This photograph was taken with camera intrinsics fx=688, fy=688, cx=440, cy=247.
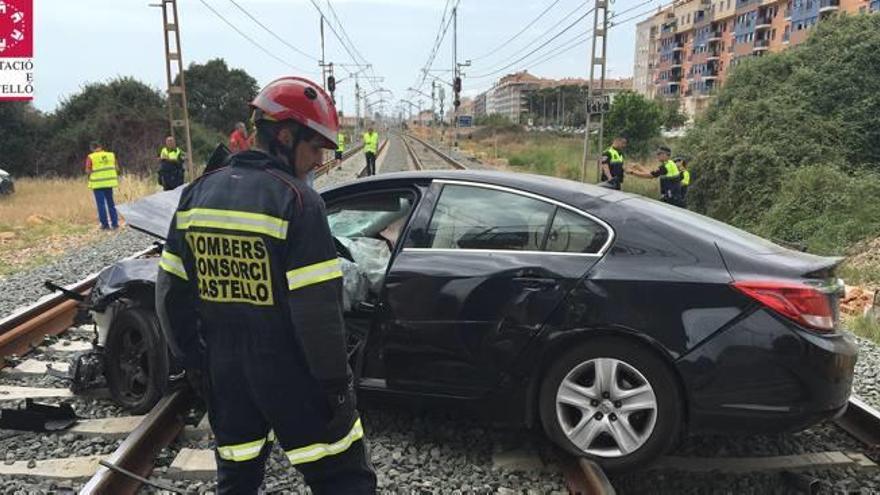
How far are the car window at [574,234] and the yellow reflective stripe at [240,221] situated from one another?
1797 millimetres

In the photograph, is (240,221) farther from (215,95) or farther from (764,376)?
(215,95)

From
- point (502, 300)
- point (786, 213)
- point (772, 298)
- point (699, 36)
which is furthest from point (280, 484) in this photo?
point (699, 36)

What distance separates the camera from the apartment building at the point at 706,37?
280ft

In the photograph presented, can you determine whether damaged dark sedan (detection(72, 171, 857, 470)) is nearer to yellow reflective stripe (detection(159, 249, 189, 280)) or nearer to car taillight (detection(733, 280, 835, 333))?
car taillight (detection(733, 280, 835, 333))

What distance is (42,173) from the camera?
39781 millimetres

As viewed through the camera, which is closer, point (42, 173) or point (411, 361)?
point (411, 361)

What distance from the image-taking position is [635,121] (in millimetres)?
43875

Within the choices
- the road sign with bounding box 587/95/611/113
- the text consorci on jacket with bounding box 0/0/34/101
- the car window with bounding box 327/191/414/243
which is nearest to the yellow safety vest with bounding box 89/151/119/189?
the text consorci on jacket with bounding box 0/0/34/101

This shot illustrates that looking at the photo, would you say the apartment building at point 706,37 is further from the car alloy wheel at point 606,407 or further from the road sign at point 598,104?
the car alloy wheel at point 606,407

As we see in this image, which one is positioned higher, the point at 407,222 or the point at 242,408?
the point at 407,222

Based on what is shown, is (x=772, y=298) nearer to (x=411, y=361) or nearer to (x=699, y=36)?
(x=411, y=361)

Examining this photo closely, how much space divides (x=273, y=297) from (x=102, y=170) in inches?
486

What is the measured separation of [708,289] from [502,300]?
984 millimetres

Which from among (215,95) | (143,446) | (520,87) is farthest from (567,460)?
(520,87)
